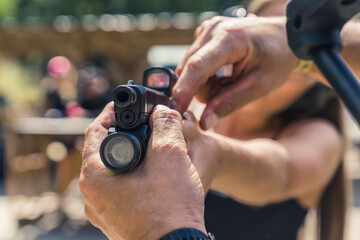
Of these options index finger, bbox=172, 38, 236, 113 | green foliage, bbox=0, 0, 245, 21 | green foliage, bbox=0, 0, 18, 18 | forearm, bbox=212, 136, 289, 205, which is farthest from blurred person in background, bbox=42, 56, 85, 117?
green foliage, bbox=0, 0, 18, 18

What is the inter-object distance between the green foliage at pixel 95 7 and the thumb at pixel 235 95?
17402 mm

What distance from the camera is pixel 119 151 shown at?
2.15 feet

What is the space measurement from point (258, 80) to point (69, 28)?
526cm

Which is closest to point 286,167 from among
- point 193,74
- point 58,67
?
point 193,74

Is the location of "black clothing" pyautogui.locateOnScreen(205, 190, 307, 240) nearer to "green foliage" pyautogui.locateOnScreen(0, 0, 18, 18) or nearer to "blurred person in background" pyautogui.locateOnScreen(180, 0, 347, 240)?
"blurred person in background" pyautogui.locateOnScreen(180, 0, 347, 240)

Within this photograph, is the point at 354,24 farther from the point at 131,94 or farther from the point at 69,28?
the point at 69,28

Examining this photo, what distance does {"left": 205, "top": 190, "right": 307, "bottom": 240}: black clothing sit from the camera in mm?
1766

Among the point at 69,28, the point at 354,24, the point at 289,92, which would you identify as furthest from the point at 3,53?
the point at 354,24

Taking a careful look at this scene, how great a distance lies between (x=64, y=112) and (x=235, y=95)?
422cm

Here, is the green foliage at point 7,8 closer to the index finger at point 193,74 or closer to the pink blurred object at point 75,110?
the pink blurred object at point 75,110

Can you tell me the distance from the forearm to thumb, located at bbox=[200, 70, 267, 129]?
0.25ft

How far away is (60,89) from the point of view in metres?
5.42

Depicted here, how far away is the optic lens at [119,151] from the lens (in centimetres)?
65

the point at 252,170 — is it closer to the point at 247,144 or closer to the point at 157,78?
the point at 247,144
